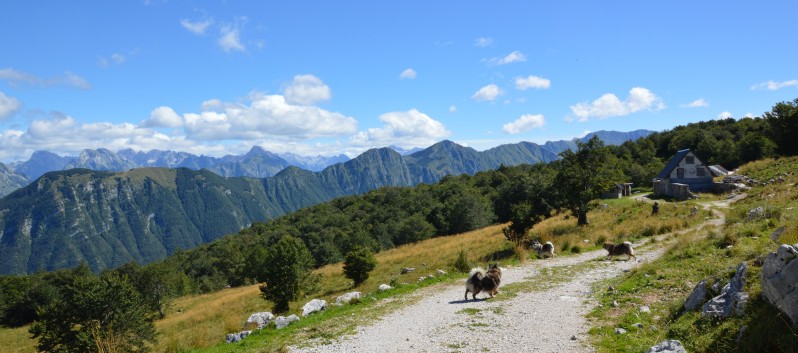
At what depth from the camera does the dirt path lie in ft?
29.9

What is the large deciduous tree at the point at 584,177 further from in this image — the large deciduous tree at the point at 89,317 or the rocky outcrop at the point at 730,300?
the large deciduous tree at the point at 89,317

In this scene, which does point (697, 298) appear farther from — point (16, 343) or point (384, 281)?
point (16, 343)

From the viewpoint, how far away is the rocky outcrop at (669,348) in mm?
6621

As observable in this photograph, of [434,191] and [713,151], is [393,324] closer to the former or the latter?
[713,151]

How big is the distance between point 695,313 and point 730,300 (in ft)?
2.99

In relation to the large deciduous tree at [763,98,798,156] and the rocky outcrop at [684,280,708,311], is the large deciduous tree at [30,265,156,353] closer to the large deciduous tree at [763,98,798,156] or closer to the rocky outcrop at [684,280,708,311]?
the rocky outcrop at [684,280,708,311]

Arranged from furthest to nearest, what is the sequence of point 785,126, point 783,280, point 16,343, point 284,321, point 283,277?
point 785,126, point 16,343, point 283,277, point 284,321, point 783,280

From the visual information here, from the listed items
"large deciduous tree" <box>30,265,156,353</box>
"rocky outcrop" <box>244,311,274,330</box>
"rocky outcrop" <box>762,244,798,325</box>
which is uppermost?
"rocky outcrop" <box>762,244,798,325</box>

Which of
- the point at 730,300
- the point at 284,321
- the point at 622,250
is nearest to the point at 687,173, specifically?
the point at 622,250

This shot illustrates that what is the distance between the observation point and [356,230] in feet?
306

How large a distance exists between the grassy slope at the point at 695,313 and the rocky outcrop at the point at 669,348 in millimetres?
363

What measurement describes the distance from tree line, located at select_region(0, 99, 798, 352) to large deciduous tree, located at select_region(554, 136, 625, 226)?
8cm

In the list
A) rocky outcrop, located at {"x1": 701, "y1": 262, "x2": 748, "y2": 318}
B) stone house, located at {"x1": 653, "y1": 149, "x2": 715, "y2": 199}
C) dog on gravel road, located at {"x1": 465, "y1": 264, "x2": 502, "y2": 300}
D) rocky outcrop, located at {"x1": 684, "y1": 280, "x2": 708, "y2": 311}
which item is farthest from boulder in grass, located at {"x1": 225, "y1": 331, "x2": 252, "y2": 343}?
stone house, located at {"x1": 653, "y1": 149, "x2": 715, "y2": 199}

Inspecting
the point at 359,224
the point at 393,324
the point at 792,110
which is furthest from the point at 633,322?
the point at 359,224
